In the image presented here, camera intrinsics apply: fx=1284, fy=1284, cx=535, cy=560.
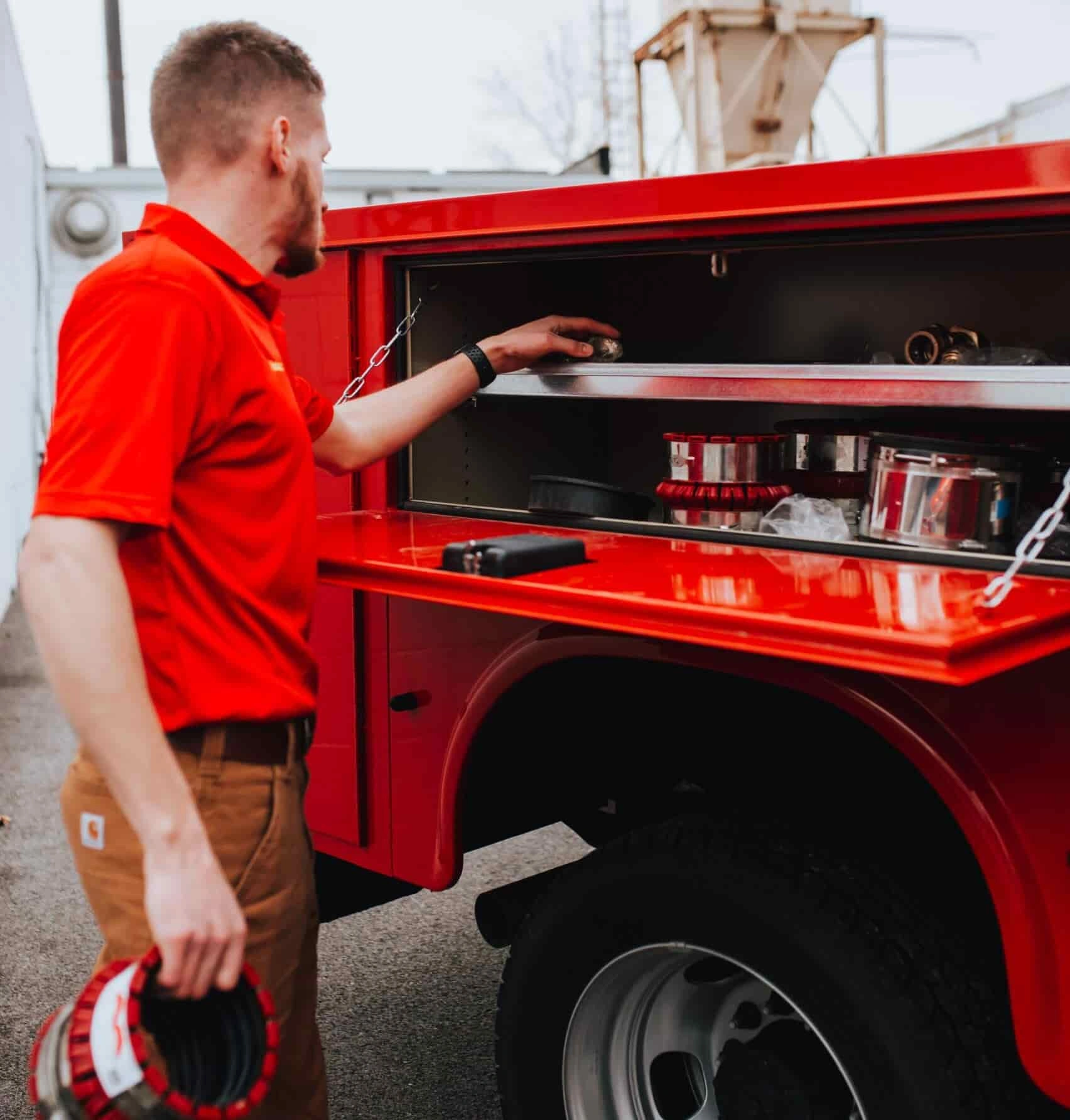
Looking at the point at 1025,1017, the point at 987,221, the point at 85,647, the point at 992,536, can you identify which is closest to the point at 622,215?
the point at 987,221

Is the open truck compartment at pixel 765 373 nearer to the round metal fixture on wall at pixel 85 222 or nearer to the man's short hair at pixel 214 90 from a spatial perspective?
the man's short hair at pixel 214 90

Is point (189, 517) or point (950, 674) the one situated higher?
point (189, 517)

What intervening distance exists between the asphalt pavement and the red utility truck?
450mm

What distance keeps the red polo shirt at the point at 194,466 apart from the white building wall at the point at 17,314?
627 cm

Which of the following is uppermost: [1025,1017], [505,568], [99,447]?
[99,447]

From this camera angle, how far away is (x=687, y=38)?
2186 centimetres

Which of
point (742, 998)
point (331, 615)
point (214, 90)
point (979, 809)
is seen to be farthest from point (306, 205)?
point (742, 998)

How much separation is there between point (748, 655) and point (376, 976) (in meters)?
1.97

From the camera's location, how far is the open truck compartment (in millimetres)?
1977

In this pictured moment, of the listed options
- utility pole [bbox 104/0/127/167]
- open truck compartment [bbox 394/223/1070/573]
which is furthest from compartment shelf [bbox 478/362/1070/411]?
utility pole [bbox 104/0/127/167]

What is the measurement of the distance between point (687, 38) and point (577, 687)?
2161 centimetres

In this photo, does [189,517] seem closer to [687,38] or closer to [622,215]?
[622,215]

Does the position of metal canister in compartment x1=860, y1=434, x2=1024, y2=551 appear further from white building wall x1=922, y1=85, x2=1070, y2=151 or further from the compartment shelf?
white building wall x1=922, y1=85, x2=1070, y2=151

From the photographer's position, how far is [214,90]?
1881 mm
